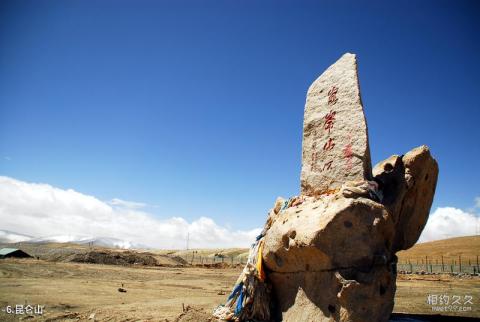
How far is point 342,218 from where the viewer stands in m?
6.14

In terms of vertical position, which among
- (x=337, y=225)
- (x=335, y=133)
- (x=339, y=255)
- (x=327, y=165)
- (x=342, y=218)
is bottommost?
(x=339, y=255)

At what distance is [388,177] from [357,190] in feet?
5.78

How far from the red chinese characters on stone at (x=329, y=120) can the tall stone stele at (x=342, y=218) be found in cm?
3

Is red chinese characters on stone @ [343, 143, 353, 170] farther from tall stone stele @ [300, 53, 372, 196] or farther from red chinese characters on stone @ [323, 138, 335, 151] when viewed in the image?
red chinese characters on stone @ [323, 138, 335, 151]

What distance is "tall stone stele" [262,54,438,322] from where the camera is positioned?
617 cm

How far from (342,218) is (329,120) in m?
2.92

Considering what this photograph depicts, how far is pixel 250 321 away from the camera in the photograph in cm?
718

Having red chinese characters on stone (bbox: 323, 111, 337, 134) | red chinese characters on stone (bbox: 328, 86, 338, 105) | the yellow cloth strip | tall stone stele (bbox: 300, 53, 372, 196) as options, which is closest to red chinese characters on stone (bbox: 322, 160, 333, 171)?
tall stone stele (bbox: 300, 53, 372, 196)

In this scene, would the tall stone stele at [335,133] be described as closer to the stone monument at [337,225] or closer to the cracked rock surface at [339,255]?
the stone monument at [337,225]

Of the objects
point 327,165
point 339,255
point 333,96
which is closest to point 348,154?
point 327,165

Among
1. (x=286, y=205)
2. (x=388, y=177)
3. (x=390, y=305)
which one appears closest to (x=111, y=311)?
(x=286, y=205)

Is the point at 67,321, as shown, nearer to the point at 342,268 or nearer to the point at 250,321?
the point at 250,321

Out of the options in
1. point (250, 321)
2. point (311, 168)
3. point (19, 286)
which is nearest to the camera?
point (250, 321)

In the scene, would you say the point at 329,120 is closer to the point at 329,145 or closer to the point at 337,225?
the point at 329,145
